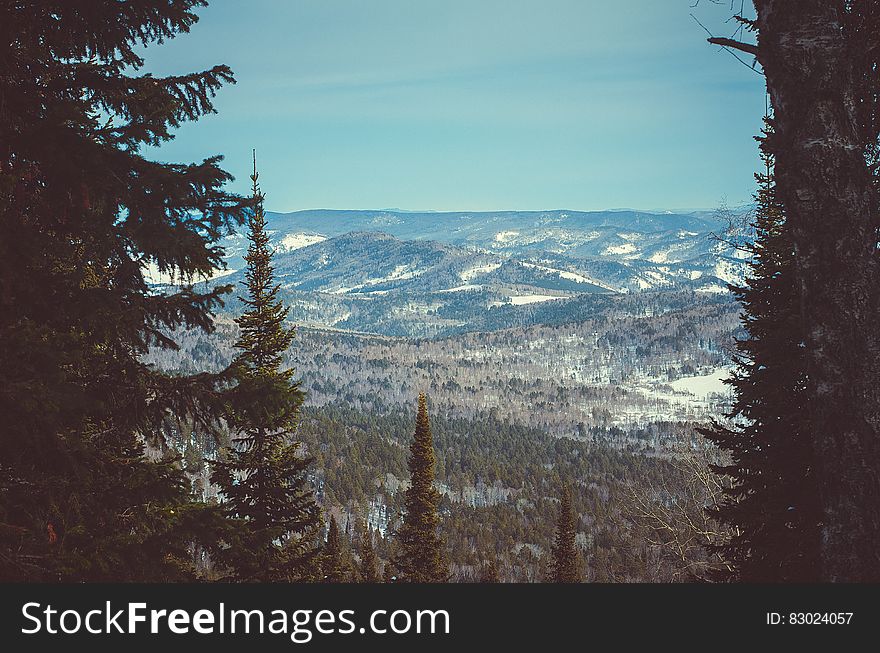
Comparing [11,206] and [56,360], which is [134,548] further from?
[11,206]

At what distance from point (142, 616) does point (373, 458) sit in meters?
195

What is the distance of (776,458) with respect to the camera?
35.7ft

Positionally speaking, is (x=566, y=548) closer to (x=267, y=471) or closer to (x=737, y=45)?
(x=267, y=471)

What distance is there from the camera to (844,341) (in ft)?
14.8

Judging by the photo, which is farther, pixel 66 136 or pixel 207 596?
pixel 66 136

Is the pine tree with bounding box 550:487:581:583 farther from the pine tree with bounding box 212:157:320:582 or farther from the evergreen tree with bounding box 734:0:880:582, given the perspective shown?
the evergreen tree with bounding box 734:0:880:582

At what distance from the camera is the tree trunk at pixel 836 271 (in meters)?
4.46

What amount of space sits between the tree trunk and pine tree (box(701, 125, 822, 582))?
5.55m

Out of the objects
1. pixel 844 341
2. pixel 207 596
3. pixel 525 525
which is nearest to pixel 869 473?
pixel 844 341

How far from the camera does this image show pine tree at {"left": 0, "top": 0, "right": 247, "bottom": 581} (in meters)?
4.79

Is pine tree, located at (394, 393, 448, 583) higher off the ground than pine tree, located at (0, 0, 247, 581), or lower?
lower

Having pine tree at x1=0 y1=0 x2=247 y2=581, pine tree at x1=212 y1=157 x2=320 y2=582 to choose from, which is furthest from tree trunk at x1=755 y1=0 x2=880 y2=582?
pine tree at x1=212 y1=157 x2=320 y2=582

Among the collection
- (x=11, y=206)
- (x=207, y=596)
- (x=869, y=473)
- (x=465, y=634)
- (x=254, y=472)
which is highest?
(x=11, y=206)

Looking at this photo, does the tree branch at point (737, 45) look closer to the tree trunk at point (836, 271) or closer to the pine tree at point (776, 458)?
the tree trunk at point (836, 271)
